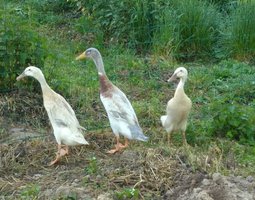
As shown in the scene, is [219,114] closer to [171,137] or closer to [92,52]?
[171,137]

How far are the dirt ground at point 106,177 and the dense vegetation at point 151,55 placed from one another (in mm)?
1008

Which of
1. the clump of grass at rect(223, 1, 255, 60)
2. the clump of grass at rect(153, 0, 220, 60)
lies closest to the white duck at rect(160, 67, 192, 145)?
the clump of grass at rect(153, 0, 220, 60)

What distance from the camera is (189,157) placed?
7.33 meters

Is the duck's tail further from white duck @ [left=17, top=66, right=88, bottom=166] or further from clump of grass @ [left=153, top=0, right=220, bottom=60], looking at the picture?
clump of grass @ [left=153, top=0, right=220, bottom=60]

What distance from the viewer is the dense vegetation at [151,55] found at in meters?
8.96

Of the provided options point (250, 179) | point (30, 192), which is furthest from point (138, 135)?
→ point (30, 192)

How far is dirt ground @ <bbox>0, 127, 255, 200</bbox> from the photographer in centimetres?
672

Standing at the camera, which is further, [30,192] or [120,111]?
[120,111]

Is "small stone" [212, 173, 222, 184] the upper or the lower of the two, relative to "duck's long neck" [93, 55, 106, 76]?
lower

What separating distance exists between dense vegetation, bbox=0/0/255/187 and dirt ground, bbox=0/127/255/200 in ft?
3.31

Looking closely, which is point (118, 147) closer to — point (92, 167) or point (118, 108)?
point (118, 108)

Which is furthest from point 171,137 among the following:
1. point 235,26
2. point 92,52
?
point 235,26

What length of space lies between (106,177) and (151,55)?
5588 millimetres

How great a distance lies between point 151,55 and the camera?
12414 mm
